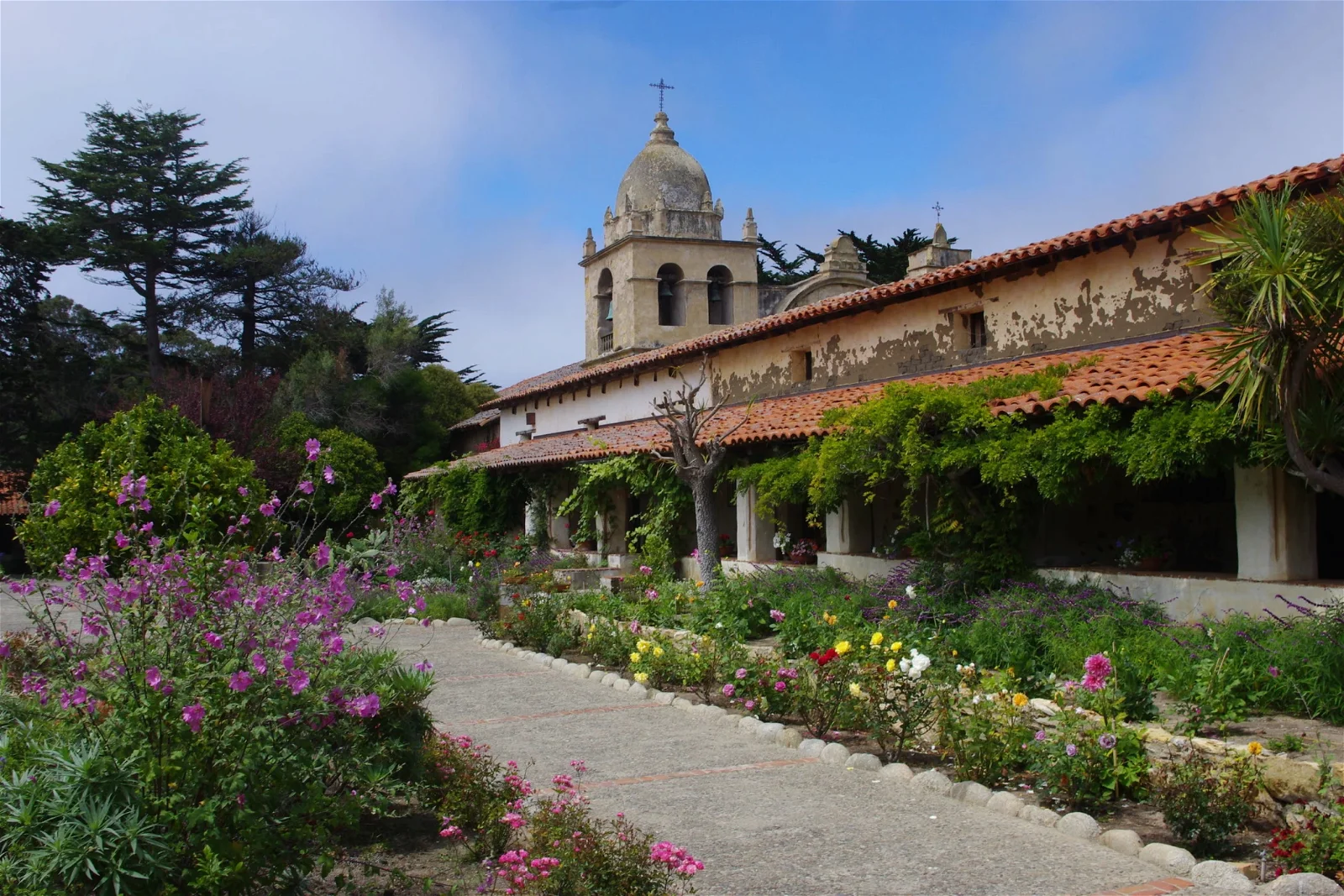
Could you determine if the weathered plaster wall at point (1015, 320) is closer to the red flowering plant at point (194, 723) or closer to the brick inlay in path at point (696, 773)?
the brick inlay in path at point (696, 773)

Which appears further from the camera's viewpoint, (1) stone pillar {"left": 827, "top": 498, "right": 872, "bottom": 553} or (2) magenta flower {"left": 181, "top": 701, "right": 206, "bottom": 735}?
(1) stone pillar {"left": 827, "top": 498, "right": 872, "bottom": 553}

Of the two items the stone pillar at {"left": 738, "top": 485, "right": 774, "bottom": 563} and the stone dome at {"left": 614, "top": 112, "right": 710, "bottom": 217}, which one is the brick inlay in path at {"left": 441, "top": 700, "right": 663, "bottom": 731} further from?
the stone dome at {"left": 614, "top": 112, "right": 710, "bottom": 217}

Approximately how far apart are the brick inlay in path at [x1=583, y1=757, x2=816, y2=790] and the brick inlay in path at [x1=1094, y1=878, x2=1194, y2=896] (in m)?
2.93

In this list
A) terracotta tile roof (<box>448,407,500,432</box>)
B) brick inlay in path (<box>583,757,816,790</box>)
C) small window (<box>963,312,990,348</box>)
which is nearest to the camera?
brick inlay in path (<box>583,757,816,790</box>)

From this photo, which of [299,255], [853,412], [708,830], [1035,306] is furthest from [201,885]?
[299,255]

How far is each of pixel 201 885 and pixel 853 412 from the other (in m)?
10.2

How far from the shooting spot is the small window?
16.8 meters

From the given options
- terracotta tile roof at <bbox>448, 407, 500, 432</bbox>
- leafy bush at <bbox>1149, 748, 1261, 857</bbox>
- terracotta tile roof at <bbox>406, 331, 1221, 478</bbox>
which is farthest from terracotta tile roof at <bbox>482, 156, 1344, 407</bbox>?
terracotta tile roof at <bbox>448, 407, 500, 432</bbox>

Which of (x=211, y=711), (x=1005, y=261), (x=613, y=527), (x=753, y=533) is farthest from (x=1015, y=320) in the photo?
(x=211, y=711)

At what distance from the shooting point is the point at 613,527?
22.7 m

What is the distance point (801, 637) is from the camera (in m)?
10.6

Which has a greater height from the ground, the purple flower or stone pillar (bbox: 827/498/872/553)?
stone pillar (bbox: 827/498/872/553)

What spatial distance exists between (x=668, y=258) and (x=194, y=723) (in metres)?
32.5

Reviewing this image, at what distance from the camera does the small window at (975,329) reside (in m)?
16.8
